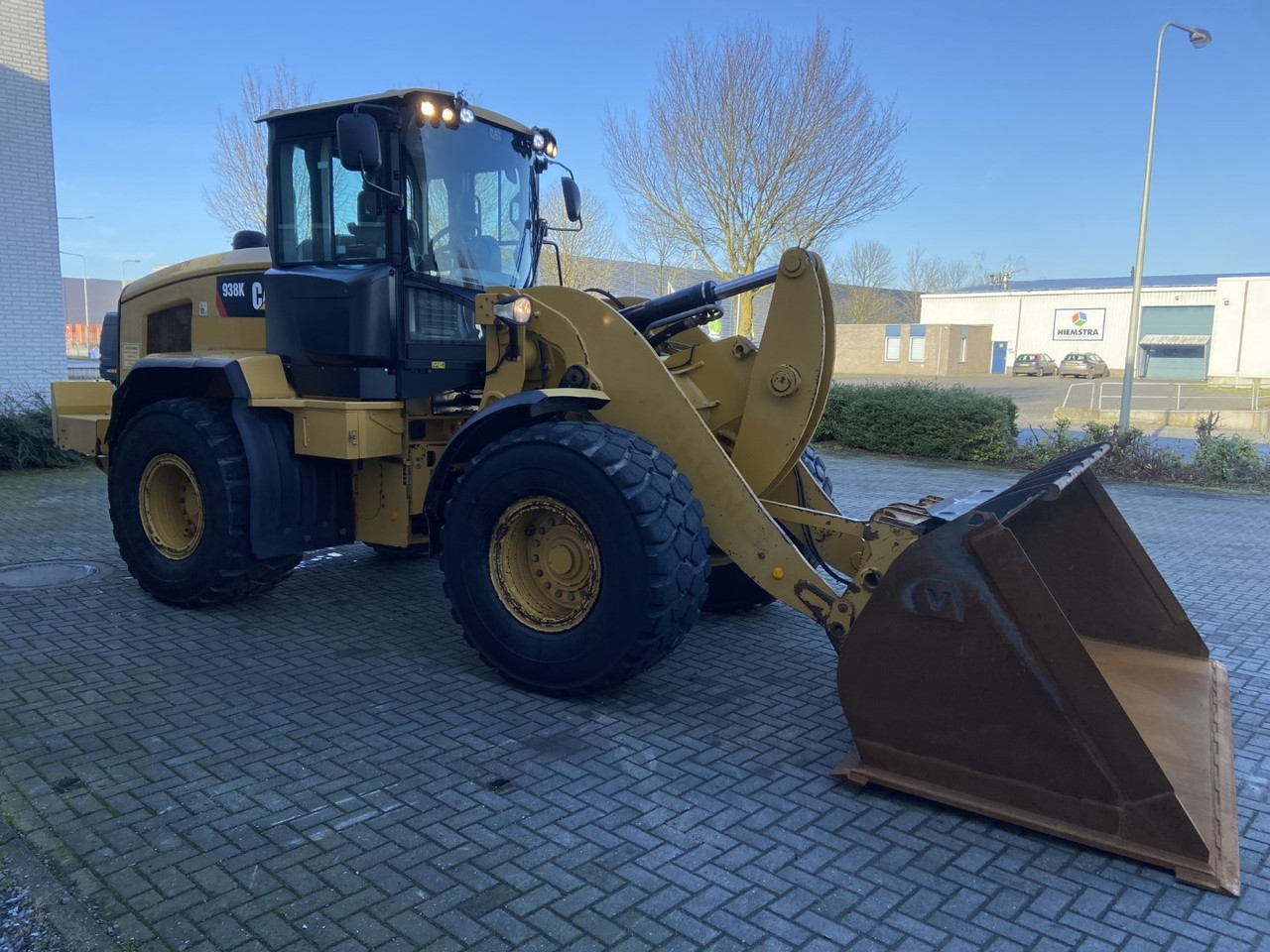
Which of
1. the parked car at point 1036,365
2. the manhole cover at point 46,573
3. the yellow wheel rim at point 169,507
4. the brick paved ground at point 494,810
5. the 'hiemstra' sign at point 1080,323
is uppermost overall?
the 'hiemstra' sign at point 1080,323

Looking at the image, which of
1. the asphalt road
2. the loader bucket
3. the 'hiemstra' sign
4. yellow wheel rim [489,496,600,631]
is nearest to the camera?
the loader bucket

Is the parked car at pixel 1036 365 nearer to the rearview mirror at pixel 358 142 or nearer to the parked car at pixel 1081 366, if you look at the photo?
the parked car at pixel 1081 366

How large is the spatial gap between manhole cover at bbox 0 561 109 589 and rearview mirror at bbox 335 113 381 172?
3859mm

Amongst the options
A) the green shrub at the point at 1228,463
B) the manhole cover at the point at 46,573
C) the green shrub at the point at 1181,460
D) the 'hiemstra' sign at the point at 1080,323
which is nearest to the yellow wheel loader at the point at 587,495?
the manhole cover at the point at 46,573

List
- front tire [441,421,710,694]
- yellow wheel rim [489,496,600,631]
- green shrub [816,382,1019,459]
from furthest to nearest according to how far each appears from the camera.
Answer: green shrub [816,382,1019,459], yellow wheel rim [489,496,600,631], front tire [441,421,710,694]

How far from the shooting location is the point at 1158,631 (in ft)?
15.5

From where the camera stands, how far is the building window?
51.6 metres

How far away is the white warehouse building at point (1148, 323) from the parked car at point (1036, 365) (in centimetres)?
399

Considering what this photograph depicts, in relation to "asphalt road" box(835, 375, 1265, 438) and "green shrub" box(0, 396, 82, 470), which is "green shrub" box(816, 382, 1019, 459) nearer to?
"asphalt road" box(835, 375, 1265, 438)

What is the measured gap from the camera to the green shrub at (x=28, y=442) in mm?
11914

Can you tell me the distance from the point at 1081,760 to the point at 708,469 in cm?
203

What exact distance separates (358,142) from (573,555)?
232 cm

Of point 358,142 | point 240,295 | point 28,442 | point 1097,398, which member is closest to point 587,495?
point 358,142

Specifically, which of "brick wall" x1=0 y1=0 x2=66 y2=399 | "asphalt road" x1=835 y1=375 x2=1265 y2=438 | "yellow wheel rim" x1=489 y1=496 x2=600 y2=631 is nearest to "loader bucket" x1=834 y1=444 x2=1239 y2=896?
"yellow wheel rim" x1=489 y1=496 x2=600 y2=631
